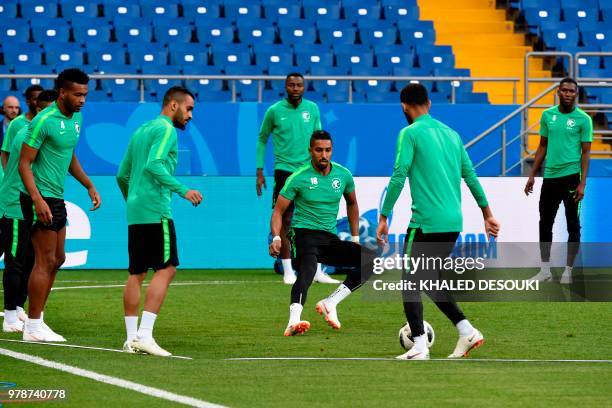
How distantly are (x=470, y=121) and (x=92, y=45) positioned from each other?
6.95 meters

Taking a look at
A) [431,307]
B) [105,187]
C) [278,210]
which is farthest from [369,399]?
[105,187]

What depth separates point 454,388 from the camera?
24.6 ft

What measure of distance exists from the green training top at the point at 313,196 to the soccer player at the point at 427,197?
2.09m

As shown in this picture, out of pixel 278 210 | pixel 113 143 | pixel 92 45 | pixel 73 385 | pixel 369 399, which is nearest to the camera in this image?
pixel 369 399

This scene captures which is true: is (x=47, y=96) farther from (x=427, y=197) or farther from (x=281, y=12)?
(x=281, y=12)

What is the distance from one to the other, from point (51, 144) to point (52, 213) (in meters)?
0.54

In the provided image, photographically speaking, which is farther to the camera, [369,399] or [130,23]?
[130,23]

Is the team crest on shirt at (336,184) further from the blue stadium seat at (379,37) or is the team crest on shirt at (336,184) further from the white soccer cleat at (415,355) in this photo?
the blue stadium seat at (379,37)

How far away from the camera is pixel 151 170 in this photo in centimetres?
908

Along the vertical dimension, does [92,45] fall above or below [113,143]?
above

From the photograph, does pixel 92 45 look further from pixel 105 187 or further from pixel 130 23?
pixel 105 187

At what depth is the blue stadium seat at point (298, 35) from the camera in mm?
23688

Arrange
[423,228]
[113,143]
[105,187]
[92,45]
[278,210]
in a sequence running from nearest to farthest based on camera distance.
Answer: [423,228] < [278,210] < [105,187] < [113,143] < [92,45]

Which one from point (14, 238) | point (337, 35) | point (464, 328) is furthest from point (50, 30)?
point (464, 328)
